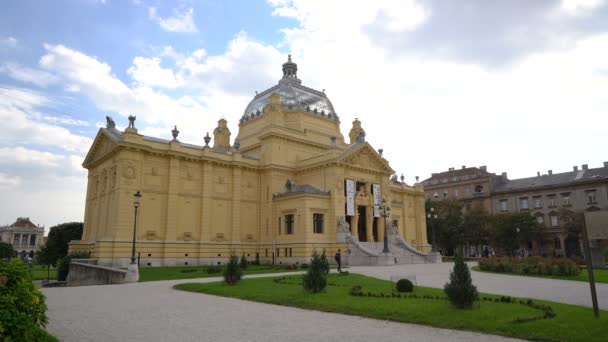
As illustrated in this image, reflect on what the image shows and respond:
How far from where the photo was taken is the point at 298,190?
4847cm

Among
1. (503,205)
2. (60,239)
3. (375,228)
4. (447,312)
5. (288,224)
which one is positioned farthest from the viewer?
(503,205)

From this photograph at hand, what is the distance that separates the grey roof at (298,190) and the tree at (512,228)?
3717 centimetres

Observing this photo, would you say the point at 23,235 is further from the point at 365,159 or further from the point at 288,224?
the point at 365,159

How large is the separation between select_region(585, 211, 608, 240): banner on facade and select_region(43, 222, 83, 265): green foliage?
6735cm

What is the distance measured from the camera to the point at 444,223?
73250 mm

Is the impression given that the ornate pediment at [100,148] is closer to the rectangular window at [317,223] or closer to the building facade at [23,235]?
the rectangular window at [317,223]

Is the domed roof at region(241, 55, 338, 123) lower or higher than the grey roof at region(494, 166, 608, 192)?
higher

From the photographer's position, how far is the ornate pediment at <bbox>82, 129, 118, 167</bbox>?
44094mm

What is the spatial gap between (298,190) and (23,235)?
120m

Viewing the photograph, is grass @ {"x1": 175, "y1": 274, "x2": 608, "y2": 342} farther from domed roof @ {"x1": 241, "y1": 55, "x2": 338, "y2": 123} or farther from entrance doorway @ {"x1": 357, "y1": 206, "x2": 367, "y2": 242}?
domed roof @ {"x1": 241, "y1": 55, "x2": 338, "y2": 123}

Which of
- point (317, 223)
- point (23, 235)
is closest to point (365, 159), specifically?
point (317, 223)

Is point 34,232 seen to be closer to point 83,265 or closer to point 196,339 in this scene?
point 83,265

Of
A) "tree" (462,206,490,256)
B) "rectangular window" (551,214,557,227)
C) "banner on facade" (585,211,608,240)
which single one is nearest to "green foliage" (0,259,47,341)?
"banner on facade" (585,211,608,240)

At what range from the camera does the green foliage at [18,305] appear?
6.87 m
